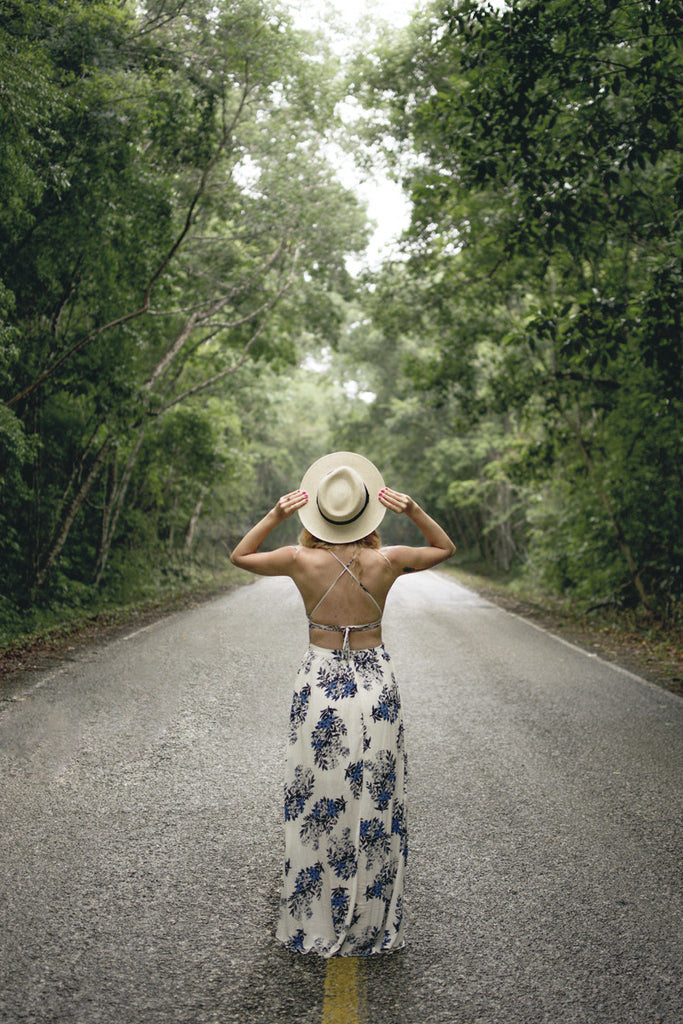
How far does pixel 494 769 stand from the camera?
576 centimetres

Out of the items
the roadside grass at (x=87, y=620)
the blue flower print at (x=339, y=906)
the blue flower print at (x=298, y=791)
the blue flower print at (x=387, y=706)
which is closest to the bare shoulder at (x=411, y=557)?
the blue flower print at (x=387, y=706)

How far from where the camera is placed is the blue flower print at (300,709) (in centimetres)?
344

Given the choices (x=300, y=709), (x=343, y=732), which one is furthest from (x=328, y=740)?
(x=300, y=709)

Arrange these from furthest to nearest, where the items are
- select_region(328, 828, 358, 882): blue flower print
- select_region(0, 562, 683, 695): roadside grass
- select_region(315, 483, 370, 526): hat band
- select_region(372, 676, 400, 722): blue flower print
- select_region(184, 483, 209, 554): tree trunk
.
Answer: select_region(184, 483, 209, 554): tree trunk, select_region(0, 562, 683, 695): roadside grass, select_region(315, 483, 370, 526): hat band, select_region(372, 676, 400, 722): blue flower print, select_region(328, 828, 358, 882): blue flower print

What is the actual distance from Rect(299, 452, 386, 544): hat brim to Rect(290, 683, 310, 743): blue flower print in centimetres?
65

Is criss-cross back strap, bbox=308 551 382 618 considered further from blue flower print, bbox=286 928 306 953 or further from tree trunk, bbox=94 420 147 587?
tree trunk, bbox=94 420 147 587

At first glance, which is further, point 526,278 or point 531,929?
→ point 526,278

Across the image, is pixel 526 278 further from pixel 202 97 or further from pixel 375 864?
pixel 375 864

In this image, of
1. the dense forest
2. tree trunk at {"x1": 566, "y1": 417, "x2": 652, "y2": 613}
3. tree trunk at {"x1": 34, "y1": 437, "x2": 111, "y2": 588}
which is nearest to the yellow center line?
the dense forest

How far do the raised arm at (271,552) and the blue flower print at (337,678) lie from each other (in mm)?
453

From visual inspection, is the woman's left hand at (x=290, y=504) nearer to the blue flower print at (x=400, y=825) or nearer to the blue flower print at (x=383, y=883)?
the blue flower print at (x=400, y=825)

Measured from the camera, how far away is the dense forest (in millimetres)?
7926

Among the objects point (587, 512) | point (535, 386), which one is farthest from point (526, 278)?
point (587, 512)

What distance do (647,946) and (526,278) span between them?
14.4 m
